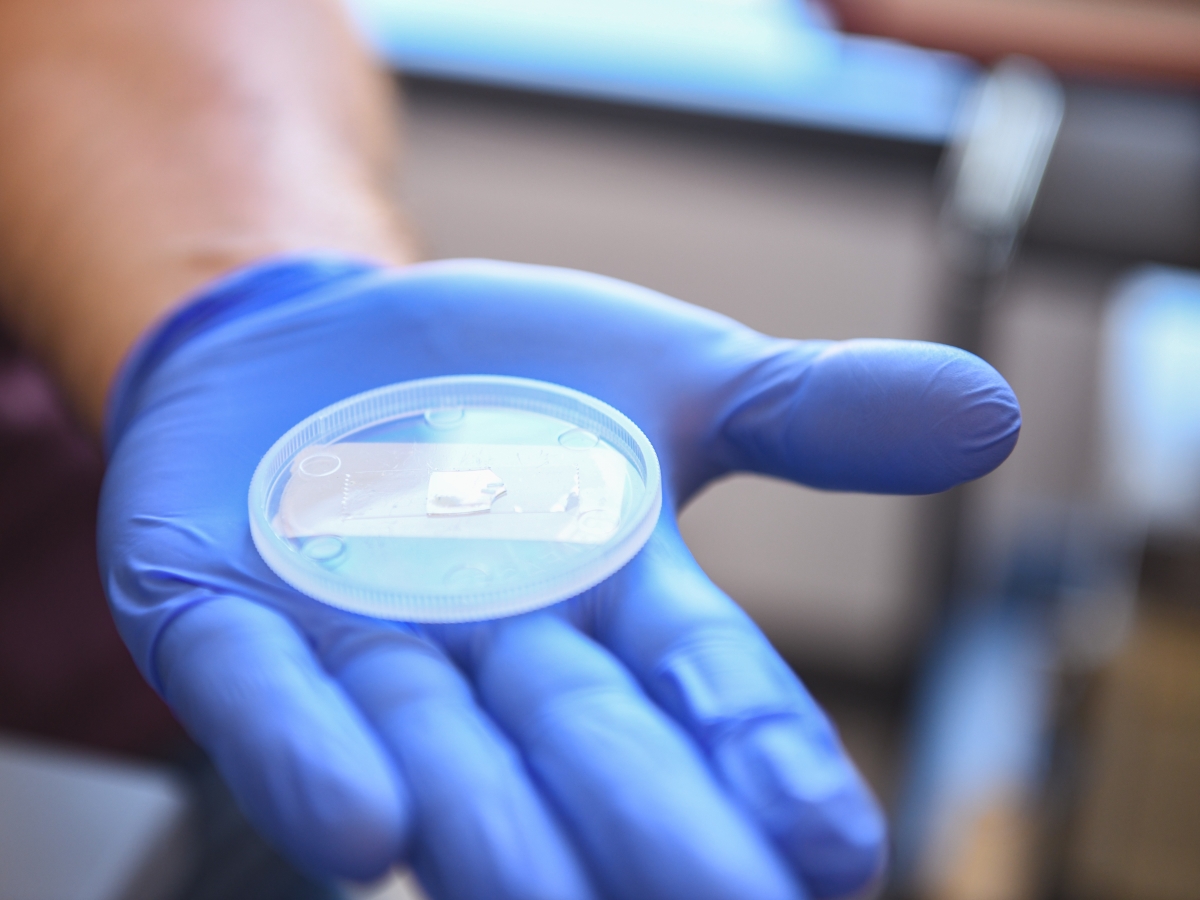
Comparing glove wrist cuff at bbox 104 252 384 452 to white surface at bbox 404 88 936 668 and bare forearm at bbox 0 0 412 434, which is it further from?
white surface at bbox 404 88 936 668

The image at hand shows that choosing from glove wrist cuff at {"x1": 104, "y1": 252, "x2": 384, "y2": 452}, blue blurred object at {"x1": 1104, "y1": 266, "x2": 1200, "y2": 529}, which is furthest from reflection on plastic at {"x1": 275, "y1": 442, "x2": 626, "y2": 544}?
blue blurred object at {"x1": 1104, "y1": 266, "x2": 1200, "y2": 529}

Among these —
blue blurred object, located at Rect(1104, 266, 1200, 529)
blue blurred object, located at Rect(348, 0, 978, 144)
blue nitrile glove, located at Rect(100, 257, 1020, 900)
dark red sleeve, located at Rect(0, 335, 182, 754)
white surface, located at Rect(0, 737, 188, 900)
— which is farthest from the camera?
blue blurred object, located at Rect(348, 0, 978, 144)

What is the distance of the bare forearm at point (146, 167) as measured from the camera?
0.82 m

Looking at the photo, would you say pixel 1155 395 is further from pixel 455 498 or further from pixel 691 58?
pixel 455 498

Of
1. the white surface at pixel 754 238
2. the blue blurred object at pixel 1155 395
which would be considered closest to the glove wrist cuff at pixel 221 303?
the white surface at pixel 754 238

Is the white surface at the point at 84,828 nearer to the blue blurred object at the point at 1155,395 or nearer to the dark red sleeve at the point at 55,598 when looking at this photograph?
the dark red sleeve at the point at 55,598

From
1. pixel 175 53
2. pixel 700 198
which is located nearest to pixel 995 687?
pixel 700 198

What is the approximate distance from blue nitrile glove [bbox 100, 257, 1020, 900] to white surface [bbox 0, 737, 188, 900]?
17 cm

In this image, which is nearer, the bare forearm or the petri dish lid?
the petri dish lid

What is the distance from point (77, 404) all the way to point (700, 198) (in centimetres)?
129

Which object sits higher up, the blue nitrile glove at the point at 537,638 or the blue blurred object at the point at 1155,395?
the blue nitrile glove at the point at 537,638

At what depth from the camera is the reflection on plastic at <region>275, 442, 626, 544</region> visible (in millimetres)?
538

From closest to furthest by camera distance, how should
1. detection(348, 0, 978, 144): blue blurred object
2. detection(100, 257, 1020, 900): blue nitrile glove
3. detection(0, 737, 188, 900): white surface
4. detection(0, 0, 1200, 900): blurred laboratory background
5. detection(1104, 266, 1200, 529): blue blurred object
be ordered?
detection(100, 257, 1020, 900): blue nitrile glove < detection(0, 737, 188, 900): white surface < detection(0, 0, 1200, 900): blurred laboratory background < detection(1104, 266, 1200, 529): blue blurred object < detection(348, 0, 978, 144): blue blurred object

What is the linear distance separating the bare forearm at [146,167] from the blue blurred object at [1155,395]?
1.16 m
